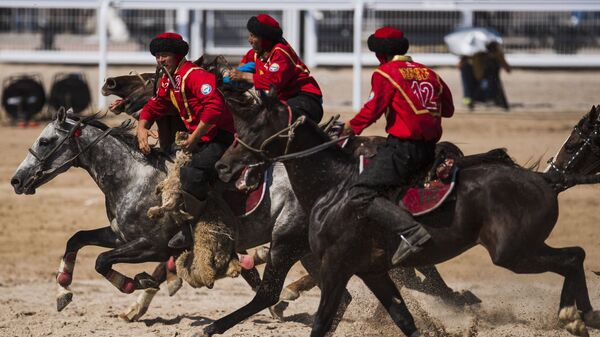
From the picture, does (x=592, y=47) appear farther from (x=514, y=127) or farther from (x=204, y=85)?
(x=204, y=85)

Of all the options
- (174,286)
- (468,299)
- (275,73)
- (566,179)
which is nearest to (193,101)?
(275,73)

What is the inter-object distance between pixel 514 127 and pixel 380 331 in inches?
458

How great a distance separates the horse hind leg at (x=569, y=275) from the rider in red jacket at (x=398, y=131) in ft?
2.66

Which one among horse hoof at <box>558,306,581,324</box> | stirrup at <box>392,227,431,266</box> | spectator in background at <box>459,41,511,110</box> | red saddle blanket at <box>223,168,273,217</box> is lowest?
spectator in background at <box>459,41,511,110</box>

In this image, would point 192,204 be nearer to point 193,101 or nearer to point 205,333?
→ point 193,101

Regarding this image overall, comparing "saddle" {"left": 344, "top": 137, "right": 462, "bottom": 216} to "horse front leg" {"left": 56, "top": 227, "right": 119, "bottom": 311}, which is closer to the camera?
"saddle" {"left": 344, "top": 137, "right": 462, "bottom": 216}

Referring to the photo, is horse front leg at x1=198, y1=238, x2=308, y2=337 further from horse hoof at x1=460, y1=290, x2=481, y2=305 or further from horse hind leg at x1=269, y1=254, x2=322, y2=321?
horse hoof at x1=460, y1=290, x2=481, y2=305

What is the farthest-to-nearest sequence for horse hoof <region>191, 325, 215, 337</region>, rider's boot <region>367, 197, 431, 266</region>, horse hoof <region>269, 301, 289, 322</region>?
horse hoof <region>269, 301, 289, 322</region> < horse hoof <region>191, 325, 215, 337</region> < rider's boot <region>367, 197, 431, 266</region>

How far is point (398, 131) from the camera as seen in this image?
7.11 meters

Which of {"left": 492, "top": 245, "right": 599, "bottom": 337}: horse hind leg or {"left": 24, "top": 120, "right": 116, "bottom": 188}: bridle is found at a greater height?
{"left": 24, "top": 120, "right": 116, "bottom": 188}: bridle

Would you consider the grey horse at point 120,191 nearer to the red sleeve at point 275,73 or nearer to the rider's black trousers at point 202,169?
the rider's black trousers at point 202,169

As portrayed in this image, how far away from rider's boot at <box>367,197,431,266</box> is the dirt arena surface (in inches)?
64.0

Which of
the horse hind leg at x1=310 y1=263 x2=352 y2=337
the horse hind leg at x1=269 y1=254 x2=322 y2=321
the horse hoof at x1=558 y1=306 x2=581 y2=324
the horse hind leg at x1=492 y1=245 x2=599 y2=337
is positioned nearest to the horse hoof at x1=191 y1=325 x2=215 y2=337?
the horse hind leg at x1=310 y1=263 x2=352 y2=337

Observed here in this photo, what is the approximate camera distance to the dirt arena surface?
8938 mm
